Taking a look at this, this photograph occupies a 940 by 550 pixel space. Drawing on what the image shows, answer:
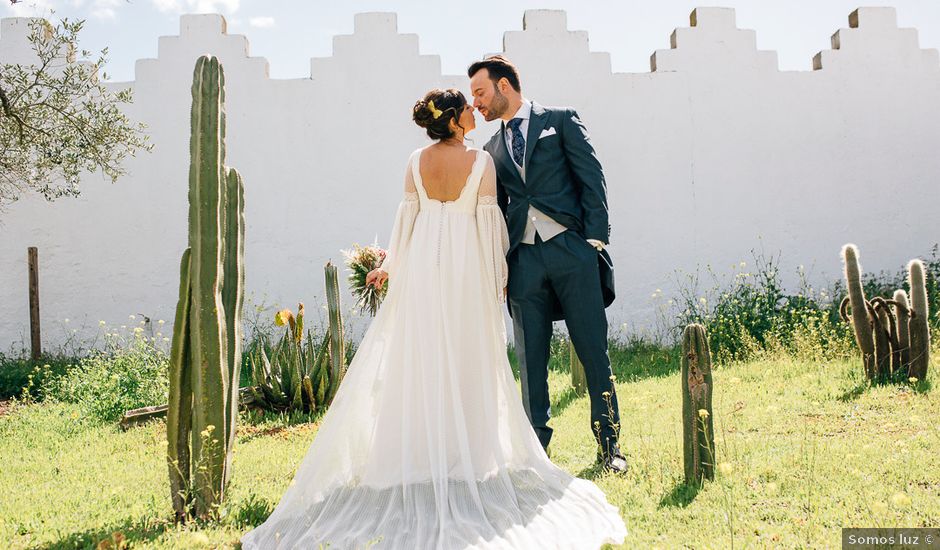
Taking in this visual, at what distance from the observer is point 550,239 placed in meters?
4.11

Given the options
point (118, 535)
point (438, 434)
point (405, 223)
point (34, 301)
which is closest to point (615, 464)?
point (438, 434)

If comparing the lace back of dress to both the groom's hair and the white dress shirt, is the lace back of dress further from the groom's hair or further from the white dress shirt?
the groom's hair

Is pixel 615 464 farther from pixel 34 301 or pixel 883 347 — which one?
pixel 34 301

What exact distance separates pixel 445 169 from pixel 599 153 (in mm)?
5633

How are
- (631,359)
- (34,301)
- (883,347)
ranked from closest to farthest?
(883,347)
(631,359)
(34,301)

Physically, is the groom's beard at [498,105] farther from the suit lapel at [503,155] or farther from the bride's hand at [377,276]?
the bride's hand at [377,276]

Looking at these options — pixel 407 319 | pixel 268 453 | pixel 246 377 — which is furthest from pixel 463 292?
pixel 246 377

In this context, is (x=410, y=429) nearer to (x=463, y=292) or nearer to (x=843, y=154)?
(x=463, y=292)

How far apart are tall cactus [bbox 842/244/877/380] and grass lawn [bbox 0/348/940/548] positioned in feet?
0.66

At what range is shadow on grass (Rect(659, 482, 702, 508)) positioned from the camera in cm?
339

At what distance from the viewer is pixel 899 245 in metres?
9.29

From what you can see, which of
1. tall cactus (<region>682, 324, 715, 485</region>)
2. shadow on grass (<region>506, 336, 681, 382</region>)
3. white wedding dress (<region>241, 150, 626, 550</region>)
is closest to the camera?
white wedding dress (<region>241, 150, 626, 550</region>)

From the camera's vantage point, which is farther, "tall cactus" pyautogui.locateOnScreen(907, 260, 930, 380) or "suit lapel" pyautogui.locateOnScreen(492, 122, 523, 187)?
"tall cactus" pyautogui.locateOnScreen(907, 260, 930, 380)

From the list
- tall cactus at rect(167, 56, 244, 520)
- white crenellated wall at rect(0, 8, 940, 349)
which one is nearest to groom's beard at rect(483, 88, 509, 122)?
tall cactus at rect(167, 56, 244, 520)
